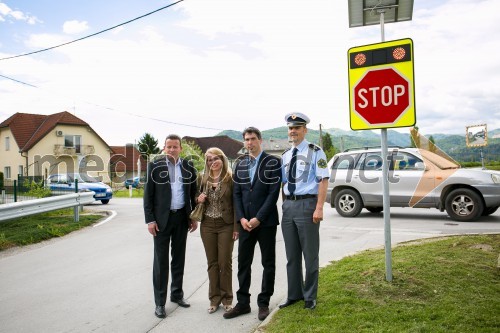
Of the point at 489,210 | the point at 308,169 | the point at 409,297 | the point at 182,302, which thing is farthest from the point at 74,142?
the point at 409,297

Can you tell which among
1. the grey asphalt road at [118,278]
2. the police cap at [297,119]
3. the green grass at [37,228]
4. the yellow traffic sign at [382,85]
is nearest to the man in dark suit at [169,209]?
the grey asphalt road at [118,278]

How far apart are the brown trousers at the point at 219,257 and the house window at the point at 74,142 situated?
44121 mm

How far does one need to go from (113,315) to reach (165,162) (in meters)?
1.89

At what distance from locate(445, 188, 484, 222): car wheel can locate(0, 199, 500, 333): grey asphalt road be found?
1.10 ft

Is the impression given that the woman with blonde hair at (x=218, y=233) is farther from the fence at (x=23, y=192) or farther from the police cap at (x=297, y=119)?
the fence at (x=23, y=192)

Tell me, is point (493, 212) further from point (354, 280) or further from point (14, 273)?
point (14, 273)

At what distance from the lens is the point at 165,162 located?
16.8ft

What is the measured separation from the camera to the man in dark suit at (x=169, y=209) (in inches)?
192

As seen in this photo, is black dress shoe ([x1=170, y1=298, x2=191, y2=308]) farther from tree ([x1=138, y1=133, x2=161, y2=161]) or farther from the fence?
tree ([x1=138, y1=133, x2=161, y2=161])

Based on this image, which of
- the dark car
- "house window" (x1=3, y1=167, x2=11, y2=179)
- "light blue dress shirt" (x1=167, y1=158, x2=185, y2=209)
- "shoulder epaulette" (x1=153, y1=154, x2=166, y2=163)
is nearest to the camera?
"light blue dress shirt" (x1=167, y1=158, x2=185, y2=209)

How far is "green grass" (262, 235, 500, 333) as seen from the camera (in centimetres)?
362

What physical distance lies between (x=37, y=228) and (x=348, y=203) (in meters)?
8.51

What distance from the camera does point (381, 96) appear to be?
4613 millimetres

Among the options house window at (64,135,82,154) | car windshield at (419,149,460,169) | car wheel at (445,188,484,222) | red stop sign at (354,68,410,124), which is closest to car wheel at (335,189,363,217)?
car windshield at (419,149,460,169)
